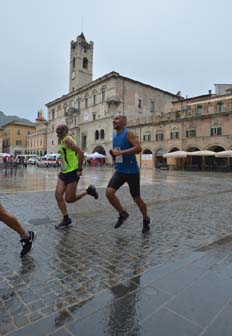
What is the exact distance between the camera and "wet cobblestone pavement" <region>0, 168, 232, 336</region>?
5.93ft

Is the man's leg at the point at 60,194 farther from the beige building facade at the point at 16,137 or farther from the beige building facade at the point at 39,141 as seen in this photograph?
the beige building facade at the point at 16,137

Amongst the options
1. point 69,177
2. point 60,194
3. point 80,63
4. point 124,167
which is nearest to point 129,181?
point 124,167

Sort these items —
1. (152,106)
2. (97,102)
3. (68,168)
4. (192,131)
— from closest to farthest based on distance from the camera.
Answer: (68,168) → (192,131) → (97,102) → (152,106)

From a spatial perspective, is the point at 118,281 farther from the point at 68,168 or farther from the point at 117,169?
the point at 68,168

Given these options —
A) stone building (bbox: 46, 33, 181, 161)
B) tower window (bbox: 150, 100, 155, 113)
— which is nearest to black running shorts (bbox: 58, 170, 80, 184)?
stone building (bbox: 46, 33, 181, 161)

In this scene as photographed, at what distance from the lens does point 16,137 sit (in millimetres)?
83375

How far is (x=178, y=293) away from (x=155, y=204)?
476 centimetres

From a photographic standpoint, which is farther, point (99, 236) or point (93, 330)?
point (99, 236)

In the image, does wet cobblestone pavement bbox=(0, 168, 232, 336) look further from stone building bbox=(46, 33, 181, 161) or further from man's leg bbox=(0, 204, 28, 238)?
stone building bbox=(46, 33, 181, 161)

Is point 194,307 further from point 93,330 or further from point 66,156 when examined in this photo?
point 66,156

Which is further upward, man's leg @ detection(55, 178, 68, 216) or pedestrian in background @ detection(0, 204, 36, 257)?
man's leg @ detection(55, 178, 68, 216)

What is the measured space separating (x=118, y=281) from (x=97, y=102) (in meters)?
49.4

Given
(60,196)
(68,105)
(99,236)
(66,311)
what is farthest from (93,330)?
(68,105)

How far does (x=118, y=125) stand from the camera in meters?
4.16
